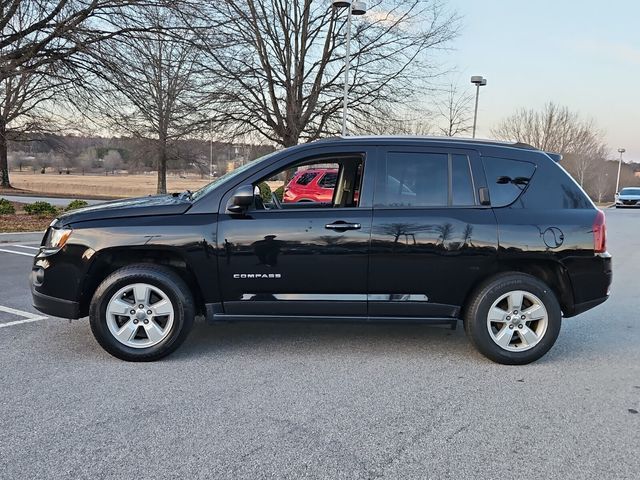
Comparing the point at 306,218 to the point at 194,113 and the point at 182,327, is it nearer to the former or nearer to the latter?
the point at 182,327

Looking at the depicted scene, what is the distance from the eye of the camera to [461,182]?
4.38 metres

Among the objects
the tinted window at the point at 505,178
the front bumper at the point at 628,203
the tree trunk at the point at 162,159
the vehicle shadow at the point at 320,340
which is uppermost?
the tree trunk at the point at 162,159

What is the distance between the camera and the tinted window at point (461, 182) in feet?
14.3

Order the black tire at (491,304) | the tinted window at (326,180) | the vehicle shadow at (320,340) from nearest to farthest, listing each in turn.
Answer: the black tire at (491,304), the vehicle shadow at (320,340), the tinted window at (326,180)

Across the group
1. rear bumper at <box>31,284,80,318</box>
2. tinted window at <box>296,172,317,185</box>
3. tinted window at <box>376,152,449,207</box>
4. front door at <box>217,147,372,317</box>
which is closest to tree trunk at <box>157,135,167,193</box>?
tinted window at <box>296,172,317,185</box>

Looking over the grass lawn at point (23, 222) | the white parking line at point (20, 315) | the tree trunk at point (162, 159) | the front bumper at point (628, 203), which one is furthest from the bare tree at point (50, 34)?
the front bumper at point (628, 203)

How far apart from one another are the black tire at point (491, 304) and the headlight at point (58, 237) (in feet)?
11.0

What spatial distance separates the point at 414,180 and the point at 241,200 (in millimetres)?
1454

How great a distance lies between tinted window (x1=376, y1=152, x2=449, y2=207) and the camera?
171 inches

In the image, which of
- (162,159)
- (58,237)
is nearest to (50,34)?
(58,237)

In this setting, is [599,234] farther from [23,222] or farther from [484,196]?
[23,222]

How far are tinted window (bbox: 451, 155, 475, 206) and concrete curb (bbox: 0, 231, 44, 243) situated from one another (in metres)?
9.88

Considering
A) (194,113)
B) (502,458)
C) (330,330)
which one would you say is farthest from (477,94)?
(502,458)

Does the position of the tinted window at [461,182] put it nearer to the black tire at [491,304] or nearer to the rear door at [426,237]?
the rear door at [426,237]
